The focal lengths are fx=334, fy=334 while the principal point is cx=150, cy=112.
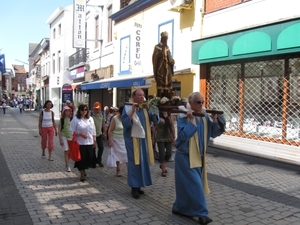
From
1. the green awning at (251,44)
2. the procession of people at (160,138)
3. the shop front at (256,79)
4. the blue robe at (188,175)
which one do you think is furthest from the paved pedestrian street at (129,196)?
the green awning at (251,44)

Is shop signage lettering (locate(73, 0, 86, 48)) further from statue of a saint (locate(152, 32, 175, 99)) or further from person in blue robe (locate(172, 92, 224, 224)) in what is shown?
person in blue robe (locate(172, 92, 224, 224))

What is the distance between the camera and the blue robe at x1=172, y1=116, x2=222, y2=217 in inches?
164

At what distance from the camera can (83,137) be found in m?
6.48

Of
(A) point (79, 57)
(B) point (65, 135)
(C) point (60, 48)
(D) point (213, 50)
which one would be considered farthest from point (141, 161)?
(C) point (60, 48)

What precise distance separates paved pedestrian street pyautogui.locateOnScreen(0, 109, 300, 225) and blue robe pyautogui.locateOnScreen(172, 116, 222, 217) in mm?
197

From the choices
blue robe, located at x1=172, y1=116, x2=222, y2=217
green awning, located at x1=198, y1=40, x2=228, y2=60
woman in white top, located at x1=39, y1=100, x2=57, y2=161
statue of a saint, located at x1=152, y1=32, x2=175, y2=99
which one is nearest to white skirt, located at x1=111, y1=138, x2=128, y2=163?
statue of a saint, located at x1=152, y1=32, x2=175, y2=99

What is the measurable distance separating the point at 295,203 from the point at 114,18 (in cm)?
1445

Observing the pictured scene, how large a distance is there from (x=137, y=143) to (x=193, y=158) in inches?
52.9

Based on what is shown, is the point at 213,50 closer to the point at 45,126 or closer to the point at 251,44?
the point at 251,44

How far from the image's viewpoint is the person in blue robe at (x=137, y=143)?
530 cm

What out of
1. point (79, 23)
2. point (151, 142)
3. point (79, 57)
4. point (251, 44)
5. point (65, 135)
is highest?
point (79, 23)

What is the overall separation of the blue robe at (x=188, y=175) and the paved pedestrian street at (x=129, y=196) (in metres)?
0.20

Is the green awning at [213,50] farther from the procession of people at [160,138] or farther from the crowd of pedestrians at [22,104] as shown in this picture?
the crowd of pedestrians at [22,104]

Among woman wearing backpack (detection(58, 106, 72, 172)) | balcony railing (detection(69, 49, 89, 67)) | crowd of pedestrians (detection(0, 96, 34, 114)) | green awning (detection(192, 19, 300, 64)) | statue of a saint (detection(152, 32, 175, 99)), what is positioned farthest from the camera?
crowd of pedestrians (detection(0, 96, 34, 114))
